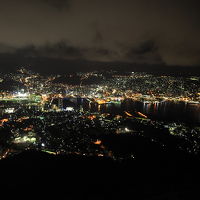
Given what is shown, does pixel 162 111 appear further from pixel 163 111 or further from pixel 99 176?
pixel 99 176

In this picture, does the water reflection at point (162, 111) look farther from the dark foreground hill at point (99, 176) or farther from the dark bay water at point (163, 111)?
the dark foreground hill at point (99, 176)

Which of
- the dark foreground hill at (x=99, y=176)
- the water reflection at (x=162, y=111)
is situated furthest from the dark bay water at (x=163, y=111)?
the dark foreground hill at (x=99, y=176)

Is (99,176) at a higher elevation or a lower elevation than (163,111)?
higher

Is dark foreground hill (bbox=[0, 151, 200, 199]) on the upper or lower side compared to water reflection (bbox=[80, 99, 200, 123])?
upper

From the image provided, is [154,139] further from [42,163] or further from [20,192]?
[20,192]

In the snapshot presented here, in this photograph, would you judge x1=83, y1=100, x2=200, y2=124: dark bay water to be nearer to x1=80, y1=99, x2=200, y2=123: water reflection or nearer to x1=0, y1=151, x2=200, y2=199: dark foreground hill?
x1=80, y1=99, x2=200, y2=123: water reflection

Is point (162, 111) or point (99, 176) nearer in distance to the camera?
point (99, 176)

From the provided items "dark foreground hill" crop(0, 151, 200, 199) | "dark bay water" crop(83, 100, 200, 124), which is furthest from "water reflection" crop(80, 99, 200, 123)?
"dark foreground hill" crop(0, 151, 200, 199)

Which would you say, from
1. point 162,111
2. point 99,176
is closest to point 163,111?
point 162,111
